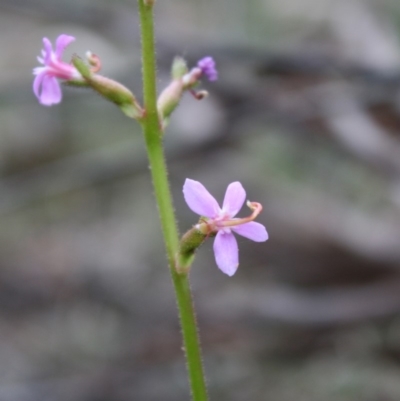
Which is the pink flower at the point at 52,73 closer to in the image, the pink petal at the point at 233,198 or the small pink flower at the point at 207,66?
the small pink flower at the point at 207,66

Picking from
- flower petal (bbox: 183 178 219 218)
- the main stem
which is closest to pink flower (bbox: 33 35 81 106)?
the main stem

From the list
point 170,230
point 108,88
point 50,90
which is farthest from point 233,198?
point 50,90

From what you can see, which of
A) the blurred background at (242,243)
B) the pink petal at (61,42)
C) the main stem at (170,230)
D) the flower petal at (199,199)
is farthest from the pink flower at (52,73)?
the blurred background at (242,243)

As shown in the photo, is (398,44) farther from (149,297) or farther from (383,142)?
(149,297)

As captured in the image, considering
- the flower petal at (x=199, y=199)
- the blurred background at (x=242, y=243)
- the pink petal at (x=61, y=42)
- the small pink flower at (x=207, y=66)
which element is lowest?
the flower petal at (x=199, y=199)

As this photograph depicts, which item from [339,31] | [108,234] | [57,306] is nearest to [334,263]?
[339,31]
